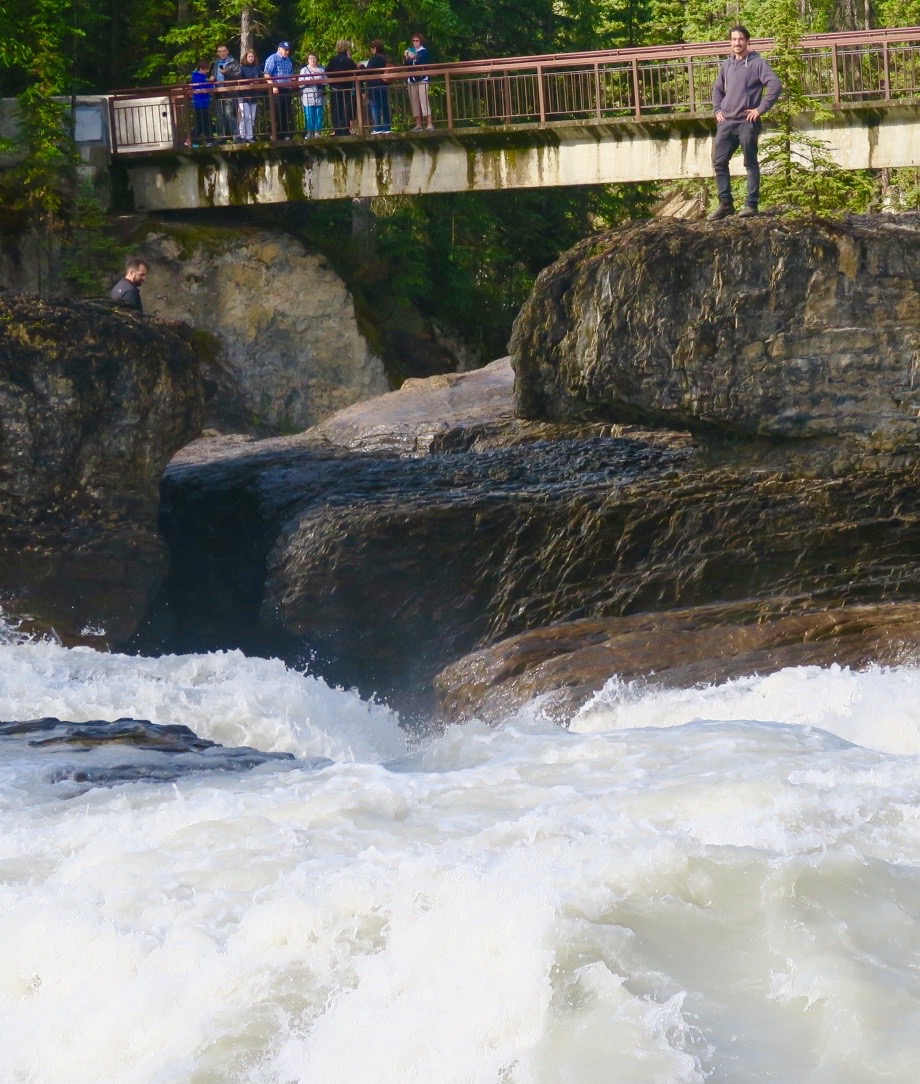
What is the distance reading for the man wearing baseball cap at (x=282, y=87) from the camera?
23.4m

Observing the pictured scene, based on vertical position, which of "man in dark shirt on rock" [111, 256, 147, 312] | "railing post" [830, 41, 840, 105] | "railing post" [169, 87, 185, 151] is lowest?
"man in dark shirt on rock" [111, 256, 147, 312]

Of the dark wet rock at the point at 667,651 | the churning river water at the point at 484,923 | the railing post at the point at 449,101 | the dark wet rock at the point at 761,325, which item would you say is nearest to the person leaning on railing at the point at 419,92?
the railing post at the point at 449,101

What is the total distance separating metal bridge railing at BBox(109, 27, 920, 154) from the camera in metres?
21.0

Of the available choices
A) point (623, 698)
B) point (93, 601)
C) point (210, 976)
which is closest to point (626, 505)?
point (623, 698)

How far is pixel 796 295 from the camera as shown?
12.0m

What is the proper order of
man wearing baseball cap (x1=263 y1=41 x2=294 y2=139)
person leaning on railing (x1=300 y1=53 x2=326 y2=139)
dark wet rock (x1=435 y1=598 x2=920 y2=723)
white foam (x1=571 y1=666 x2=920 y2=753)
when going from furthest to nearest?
man wearing baseball cap (x1=263 y1=41 x2=294 y2=139) < person leaning on railing (x1=300 y1=53 x2=326 y2=139) < dark wet rock (x1=435 y1=598 x2=920 y2=723) < white foam (x1=571 y1=666 x2=920 y2=753)

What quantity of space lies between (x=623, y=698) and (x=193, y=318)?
54.7ft

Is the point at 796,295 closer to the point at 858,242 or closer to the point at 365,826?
the point at 858,242

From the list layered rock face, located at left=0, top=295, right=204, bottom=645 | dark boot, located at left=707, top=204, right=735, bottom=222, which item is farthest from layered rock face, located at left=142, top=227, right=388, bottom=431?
dark boot, located at left=707, top=204, right=735, bottom=222

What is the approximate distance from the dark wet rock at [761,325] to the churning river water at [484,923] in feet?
19.3

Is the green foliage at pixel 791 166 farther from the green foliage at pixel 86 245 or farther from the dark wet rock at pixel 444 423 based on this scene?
the green foliage at pixel 86 245

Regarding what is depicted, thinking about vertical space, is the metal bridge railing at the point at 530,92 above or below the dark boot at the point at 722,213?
above

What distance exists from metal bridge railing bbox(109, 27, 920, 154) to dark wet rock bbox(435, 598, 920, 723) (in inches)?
481

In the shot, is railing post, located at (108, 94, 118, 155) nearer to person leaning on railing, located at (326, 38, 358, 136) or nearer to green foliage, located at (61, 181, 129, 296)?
green foliage, located at (61, 181, 129, 296)
